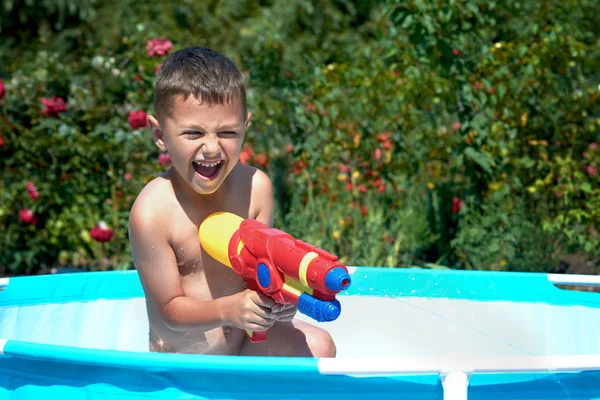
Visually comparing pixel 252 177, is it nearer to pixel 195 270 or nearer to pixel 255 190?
pixel 255 190

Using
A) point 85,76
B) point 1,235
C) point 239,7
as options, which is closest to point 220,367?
point 1,235

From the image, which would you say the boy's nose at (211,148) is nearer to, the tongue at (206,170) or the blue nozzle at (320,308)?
the tongue at (206,170)

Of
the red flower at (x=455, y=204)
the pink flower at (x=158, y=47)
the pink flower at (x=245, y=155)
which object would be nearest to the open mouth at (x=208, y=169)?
the pink flower at (x=245, y=155)

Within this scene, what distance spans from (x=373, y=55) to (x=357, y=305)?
2.49 metres

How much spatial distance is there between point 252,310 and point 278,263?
13 cm

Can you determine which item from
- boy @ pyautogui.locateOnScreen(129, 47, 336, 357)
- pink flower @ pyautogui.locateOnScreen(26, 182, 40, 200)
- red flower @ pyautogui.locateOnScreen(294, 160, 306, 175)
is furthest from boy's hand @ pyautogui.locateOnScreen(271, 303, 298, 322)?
pink flower @ pyautogui.locateOnScreen(26, 182, 40, 200)

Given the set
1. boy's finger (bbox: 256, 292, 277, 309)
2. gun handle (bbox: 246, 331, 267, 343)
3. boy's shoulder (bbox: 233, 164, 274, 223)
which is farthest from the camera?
boy's shoulder (bbox: 233, 164, 274, 223)

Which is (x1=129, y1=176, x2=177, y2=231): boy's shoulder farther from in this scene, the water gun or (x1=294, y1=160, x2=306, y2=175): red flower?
(x1=294, y1=160, x2=306, y2=175): red flower

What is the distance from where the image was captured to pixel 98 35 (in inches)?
347

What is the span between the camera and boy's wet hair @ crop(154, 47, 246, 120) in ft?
6.60

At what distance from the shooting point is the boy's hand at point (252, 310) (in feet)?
6.14

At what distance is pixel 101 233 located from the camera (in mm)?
3922

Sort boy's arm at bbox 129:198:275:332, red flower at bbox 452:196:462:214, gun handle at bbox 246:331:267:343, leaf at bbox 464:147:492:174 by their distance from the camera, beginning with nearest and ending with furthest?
boy's arm at bbox 129:198:275:332, gun handle at bbox 246:331:267:343, leaf at bbox 464:147:492:174, red flower at bbox 452:196:462:214

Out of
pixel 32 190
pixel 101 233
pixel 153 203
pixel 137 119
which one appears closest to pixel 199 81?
pixel 153 203
